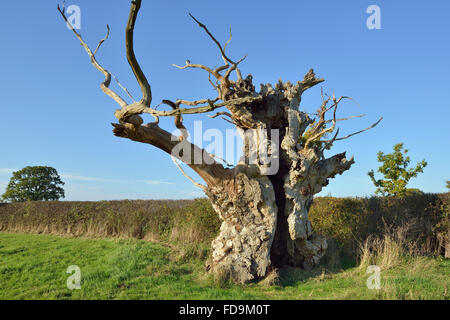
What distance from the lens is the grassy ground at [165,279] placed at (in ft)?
16.3

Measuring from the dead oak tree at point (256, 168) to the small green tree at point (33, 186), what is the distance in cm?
2063

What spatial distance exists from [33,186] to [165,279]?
21679mm

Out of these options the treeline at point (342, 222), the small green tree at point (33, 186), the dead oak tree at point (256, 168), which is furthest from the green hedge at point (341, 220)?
the small green tree at point (33, 186)

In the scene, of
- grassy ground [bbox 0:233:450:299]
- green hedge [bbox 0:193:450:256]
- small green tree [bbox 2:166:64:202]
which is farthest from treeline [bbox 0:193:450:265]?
small green tree [bbox 2:166:64:202]

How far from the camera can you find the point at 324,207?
926cm

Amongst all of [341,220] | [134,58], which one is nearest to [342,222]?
[341,220]

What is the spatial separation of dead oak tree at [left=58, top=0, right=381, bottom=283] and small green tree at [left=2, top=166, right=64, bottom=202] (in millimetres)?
20628

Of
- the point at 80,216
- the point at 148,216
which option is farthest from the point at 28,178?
the point at 148,216

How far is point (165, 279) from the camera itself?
233 inches

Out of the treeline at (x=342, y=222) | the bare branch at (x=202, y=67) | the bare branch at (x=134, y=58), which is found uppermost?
the bare branch at (x=202, y=67)

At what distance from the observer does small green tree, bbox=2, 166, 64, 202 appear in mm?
22172

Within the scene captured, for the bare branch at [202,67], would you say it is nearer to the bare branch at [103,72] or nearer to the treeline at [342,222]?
the bare branch at [103,72]

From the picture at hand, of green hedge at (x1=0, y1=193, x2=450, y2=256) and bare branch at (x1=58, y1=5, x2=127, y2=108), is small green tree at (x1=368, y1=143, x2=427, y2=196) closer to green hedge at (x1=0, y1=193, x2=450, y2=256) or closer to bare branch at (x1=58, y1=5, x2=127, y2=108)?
green hedge at (x1=0, y1=193, x2=450, y2=256)

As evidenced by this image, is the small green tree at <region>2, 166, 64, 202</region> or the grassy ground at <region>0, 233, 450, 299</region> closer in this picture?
the grassy ground at <region>0, 233, 450, 299</region>
